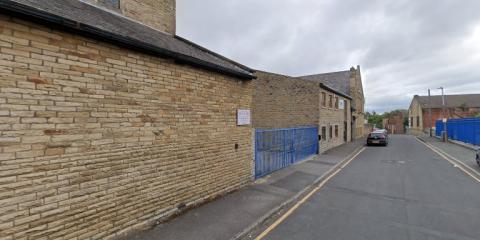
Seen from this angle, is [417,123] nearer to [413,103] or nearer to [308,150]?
[413,103]

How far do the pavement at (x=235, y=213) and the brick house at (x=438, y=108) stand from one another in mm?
54734

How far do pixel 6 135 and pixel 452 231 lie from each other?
27.0ft

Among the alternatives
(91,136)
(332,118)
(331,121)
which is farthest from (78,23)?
→ (332,118)

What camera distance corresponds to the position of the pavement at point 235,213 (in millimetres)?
5281

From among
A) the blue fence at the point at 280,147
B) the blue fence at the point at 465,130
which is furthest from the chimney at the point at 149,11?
the blue fence at the point at 465,130

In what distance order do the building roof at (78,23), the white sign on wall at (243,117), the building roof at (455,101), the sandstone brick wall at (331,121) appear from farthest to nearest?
the building roof at (455,101) → the sandstone brick wall at (331,121) → the white sign on wall at (243,117) → the building roof at (78,23)

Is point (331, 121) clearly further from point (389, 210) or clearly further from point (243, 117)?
point (389, 210)

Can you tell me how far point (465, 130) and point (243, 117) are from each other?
87.1ft

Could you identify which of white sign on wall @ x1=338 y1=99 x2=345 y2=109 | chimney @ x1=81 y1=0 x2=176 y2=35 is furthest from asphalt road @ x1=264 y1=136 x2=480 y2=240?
white sign on wall @ x1=338 y1=99 x2=345 y2=109

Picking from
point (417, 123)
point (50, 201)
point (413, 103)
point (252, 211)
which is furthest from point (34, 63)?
point (413, 103)

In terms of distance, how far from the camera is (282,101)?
66.8ft

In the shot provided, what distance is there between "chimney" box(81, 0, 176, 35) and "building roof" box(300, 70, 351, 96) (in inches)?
→ 1028

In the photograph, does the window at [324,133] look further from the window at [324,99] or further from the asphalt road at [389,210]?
the asphalt road at [389,210]

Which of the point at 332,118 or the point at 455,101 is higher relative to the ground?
the point at 455,101
